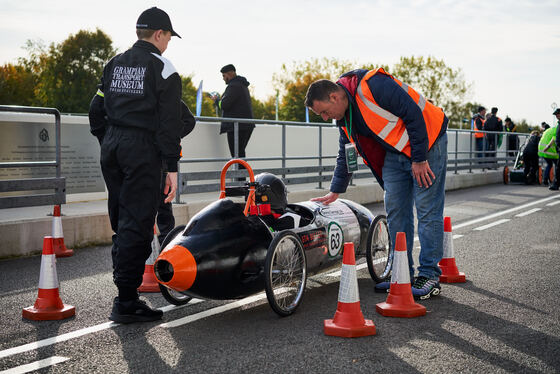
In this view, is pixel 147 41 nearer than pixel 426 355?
No

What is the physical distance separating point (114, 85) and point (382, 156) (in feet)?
7.75

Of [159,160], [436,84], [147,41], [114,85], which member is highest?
[436,84]

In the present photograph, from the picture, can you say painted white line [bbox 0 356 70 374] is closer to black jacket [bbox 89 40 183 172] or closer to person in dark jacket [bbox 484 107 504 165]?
black jacket [bbox 89 40 183 172]

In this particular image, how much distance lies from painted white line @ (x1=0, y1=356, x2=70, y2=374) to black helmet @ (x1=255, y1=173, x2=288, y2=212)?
2003 millimetres

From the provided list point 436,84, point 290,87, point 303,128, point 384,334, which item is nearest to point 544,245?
point 384,334

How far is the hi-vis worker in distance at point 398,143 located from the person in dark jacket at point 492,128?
1799cm

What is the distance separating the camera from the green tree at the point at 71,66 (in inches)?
2454

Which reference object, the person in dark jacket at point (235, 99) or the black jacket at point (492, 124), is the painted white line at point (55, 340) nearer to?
the person in dark jacket at point (235, 99)

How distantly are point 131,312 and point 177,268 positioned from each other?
63 centimetres

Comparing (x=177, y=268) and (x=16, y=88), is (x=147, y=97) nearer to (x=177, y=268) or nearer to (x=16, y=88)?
(x=177, y=268)

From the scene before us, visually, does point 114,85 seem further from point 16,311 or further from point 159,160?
point 16,311

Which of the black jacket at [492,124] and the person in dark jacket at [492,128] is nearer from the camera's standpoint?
the person in dark jacket at [492,128]

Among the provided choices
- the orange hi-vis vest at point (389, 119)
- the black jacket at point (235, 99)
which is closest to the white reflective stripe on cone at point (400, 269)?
the orange hi-vis vest at point (389, 119)

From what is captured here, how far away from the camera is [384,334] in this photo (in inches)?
175
